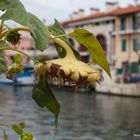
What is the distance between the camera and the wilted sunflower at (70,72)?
739mm

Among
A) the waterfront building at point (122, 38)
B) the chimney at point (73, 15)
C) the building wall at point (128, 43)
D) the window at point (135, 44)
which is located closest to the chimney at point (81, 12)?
the chimney at point (73, 15)

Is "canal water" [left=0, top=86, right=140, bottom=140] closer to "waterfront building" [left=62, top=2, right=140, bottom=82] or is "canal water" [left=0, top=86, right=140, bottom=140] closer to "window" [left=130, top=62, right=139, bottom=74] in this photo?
"window" [left=130, top=62, right=139, bottom=74]

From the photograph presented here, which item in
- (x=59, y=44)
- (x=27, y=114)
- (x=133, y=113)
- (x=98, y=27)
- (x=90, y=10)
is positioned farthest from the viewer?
(x=90, y=10)

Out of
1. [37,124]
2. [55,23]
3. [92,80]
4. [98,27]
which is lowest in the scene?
[37,124]

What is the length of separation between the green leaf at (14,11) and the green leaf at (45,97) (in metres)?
0.18

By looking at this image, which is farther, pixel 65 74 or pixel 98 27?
pixel 98 27

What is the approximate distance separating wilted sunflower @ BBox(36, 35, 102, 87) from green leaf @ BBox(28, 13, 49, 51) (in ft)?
0.12

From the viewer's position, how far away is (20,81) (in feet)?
143

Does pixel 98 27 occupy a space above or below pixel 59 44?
above

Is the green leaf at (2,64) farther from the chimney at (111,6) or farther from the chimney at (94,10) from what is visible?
the chimney at (94,10)

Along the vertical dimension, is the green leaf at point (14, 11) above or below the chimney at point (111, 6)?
below

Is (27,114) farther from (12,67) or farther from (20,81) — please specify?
(20,81)

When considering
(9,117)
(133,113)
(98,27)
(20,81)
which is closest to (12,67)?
(9,117)

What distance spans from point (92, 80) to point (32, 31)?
113 millimetres
